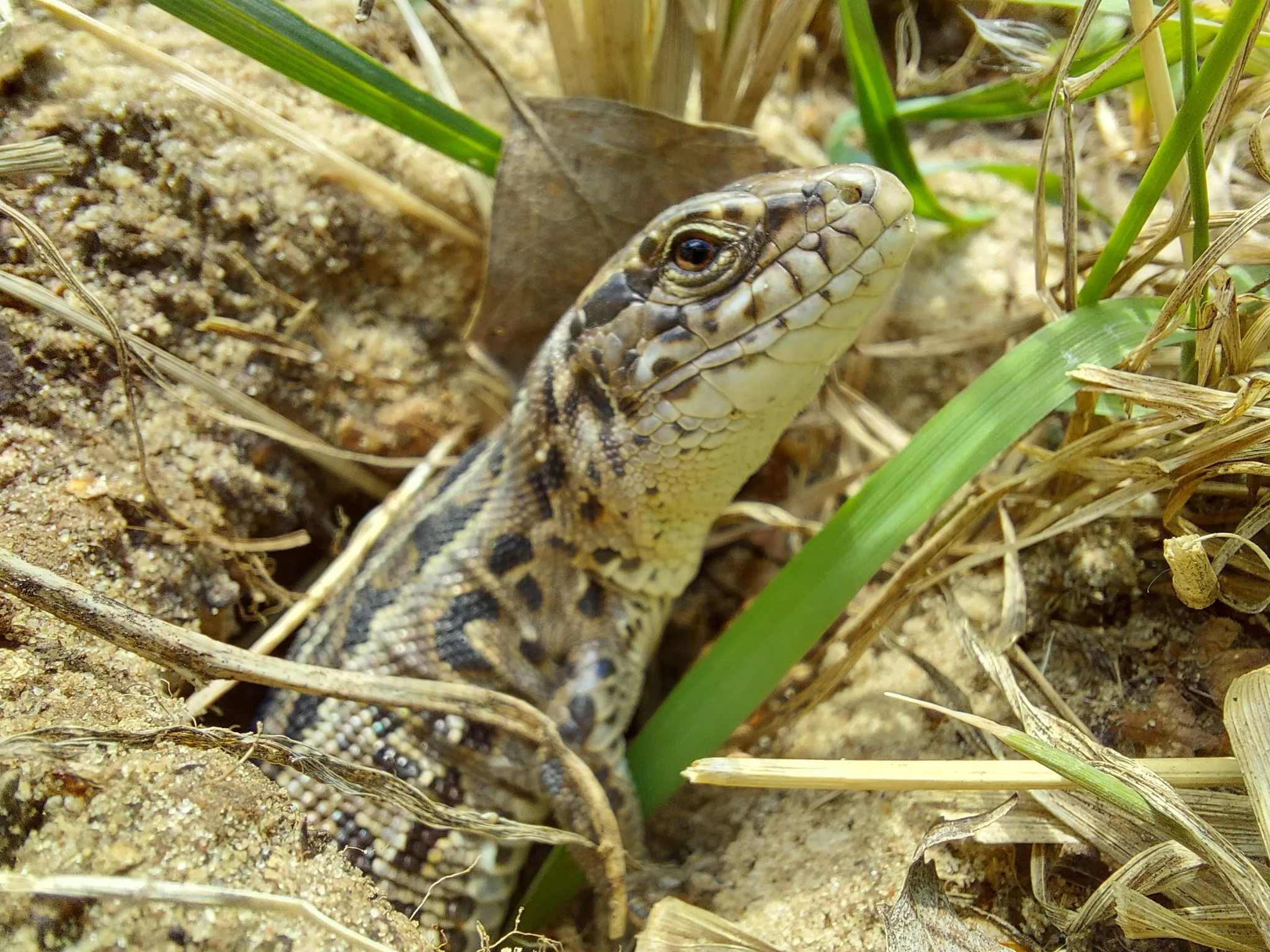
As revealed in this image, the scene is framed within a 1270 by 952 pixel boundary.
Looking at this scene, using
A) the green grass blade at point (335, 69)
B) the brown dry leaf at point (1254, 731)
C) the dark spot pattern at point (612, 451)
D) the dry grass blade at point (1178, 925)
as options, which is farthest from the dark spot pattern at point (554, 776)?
the green grass blade at point (335, 69)

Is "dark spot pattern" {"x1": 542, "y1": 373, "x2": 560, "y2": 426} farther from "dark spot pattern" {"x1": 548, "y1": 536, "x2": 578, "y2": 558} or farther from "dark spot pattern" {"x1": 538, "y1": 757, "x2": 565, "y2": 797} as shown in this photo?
"dark spot pattern" {"x1": 538, "y1": 757, "x2": 565, "y2": 797}

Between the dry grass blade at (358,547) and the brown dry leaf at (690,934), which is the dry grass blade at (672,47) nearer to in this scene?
the dry grass blade at (358,547)

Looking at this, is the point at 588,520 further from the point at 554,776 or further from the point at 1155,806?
the point at 1155,806

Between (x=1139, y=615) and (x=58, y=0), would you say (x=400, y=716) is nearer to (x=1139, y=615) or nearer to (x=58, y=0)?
(x=1139, y=615)

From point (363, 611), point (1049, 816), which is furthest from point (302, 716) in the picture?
point (1049, 816)

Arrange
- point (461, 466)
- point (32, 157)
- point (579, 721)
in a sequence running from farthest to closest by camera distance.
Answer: point (461, 466)
point (579, 721)
point (32, 157)

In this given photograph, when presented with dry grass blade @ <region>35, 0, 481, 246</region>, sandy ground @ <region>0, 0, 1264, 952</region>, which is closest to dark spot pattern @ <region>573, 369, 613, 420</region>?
sandy ground @ <region>0, 0, 1264, 952</region>
